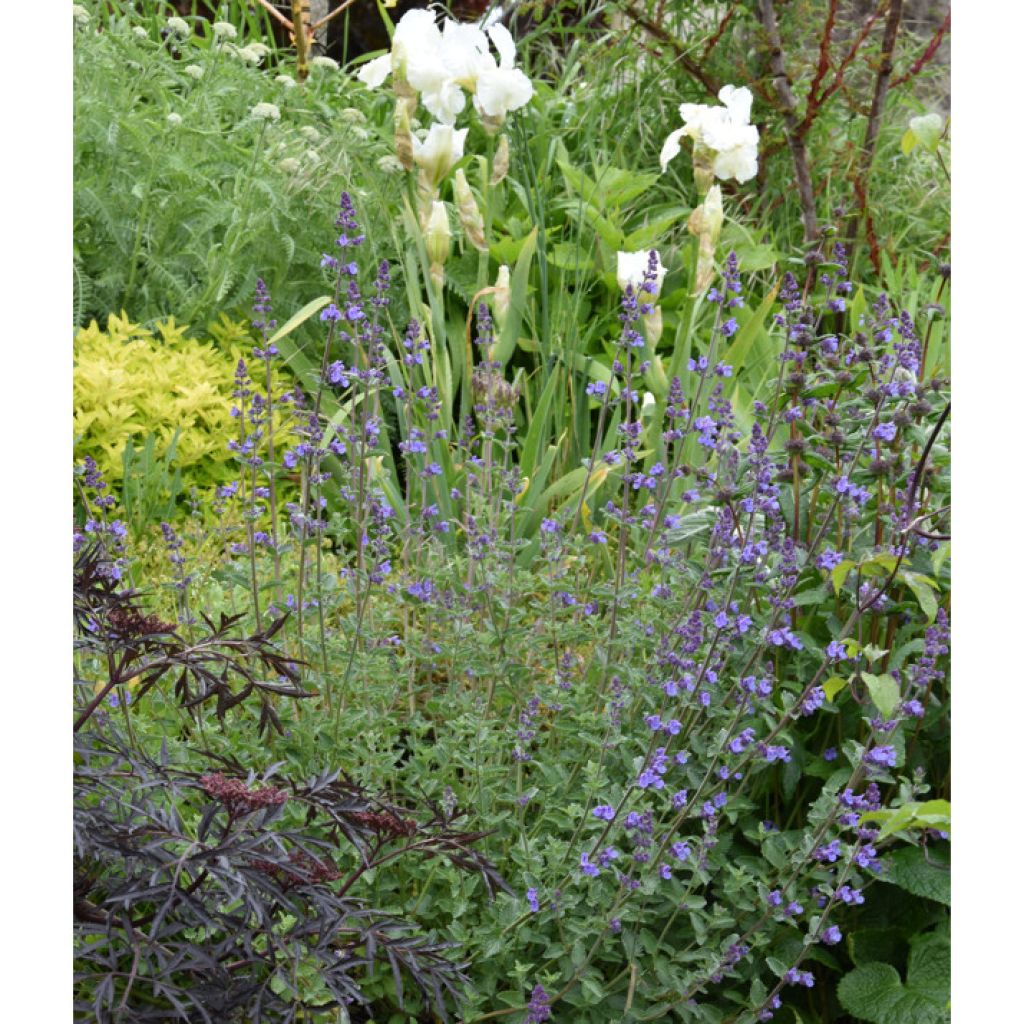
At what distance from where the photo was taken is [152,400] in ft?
10.8

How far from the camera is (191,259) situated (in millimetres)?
3826

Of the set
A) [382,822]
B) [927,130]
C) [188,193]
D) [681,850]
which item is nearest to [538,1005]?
[681,850]

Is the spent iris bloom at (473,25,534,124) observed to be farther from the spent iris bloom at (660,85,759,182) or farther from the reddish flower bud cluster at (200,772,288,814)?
the reddish flower bud cluster at (200,772,288,814)

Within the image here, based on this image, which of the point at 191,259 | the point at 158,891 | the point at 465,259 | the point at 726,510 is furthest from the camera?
the point at 465,259

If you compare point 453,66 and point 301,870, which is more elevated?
point 453,66

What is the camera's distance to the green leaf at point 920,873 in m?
1.78

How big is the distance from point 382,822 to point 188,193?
2714mm

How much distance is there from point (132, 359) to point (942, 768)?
2271 millimetres

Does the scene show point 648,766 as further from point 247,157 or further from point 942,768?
point 247,157

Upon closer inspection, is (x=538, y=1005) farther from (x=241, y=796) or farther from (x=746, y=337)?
(x=746, y=337)

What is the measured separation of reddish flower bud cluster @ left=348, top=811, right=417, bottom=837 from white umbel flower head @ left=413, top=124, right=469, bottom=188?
5.92 feet

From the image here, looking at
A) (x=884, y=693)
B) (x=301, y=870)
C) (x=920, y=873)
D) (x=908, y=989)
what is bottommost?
(x=908, y=989)

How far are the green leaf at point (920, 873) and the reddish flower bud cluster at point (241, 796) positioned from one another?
36.2 inches

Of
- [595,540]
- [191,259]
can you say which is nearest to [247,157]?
[191,259]
